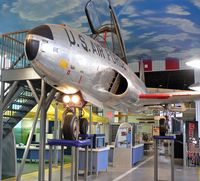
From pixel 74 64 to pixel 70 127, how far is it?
1.21 meters

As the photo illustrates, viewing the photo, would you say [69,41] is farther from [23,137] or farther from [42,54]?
[23,137]

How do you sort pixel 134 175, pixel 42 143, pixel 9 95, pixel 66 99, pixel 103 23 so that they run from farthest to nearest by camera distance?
pixel 134 175 < pixel 9 95 < pixel 42 143 < pixel 103 23 < pixel 66 99

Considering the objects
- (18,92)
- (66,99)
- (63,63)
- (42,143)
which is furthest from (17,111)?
(63,63)

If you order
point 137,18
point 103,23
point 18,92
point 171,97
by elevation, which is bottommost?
point 171,97

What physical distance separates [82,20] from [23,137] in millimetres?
9744

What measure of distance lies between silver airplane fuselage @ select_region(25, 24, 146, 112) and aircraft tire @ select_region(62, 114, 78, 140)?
1.38 feet

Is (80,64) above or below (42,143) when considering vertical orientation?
above

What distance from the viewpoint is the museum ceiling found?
8734 mm

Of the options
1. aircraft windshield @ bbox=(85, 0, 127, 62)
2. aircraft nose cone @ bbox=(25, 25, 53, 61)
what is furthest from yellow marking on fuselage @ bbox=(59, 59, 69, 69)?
aircraft windshield @ bbox=(85, 0, 127, 62)

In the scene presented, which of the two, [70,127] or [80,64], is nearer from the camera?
[80,64]

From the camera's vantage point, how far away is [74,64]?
4.11m

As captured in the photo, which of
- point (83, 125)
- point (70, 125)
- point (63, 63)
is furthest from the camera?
point (83, 125)

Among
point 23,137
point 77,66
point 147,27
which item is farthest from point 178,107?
point 23,137

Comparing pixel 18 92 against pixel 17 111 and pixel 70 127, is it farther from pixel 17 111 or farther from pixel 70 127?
pixel 70 127
